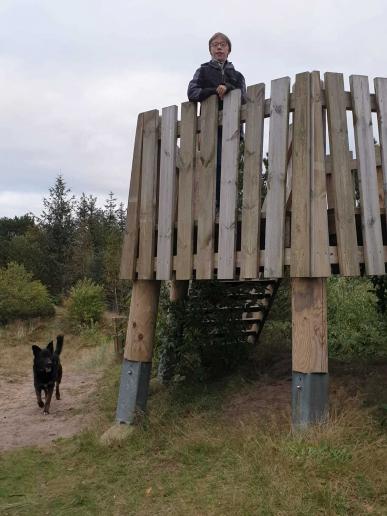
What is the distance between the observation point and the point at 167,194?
5516 mm

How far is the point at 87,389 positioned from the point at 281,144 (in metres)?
6.55

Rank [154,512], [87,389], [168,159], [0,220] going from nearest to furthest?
[154,512] < [168,159] < [87,389] < [0,220]

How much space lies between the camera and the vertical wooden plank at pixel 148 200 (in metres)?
5.64

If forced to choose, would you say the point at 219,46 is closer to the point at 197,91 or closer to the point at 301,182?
the point at 197,91

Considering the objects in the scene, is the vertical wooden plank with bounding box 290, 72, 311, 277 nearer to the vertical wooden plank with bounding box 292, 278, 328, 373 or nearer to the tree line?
the vertical wooden plank with bounding box 292, 278, 328, 373

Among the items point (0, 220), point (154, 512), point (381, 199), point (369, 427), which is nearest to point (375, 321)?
point (381, 199)

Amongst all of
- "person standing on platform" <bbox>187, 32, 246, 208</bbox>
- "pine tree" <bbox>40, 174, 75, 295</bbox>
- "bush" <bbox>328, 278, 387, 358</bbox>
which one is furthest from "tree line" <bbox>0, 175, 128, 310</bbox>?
"person standing on platform" <bbox>187, 32, 246, 208</bbox>

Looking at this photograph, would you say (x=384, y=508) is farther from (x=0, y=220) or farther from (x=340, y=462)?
(x=0, y=220)

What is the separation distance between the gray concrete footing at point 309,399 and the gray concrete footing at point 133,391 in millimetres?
1910

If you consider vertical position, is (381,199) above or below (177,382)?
above

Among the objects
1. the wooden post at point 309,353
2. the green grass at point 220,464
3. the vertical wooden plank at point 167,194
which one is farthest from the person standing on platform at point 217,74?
the green grass at point 220,464

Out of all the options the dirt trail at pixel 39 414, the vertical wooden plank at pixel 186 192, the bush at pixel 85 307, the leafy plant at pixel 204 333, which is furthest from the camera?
the bush at pixel 85 307

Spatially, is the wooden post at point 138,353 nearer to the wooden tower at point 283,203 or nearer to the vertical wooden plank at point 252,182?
the wooden tower at point 283,203

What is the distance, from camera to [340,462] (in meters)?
3.50
